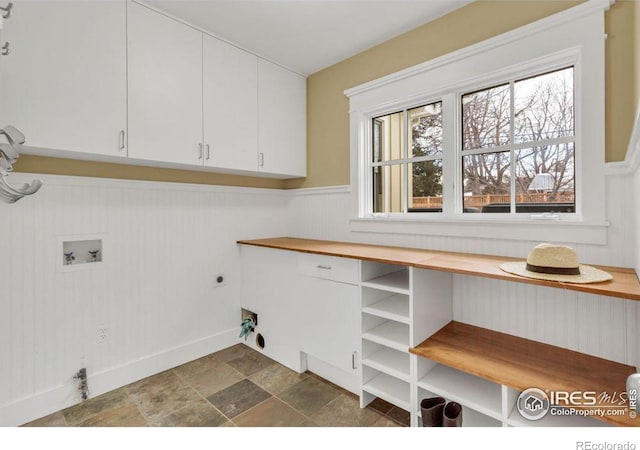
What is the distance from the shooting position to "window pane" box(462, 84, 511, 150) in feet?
6.37

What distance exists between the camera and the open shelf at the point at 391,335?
173 cm

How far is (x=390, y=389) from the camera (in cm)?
183

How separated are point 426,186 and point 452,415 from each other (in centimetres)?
145

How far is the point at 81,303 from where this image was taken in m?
2.00

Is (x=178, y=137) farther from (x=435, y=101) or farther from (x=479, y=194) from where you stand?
(x=479, y=194)

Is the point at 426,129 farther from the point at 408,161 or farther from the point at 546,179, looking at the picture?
the point at 546,179

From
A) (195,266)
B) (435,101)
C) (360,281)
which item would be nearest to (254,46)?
(435,101)

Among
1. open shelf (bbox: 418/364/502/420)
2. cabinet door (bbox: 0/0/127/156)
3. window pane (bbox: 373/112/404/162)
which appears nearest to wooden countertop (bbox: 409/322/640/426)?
open shelf (bbox: 418/364/502/420)

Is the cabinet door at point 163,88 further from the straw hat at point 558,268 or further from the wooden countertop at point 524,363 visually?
the straw hat at point 558,268

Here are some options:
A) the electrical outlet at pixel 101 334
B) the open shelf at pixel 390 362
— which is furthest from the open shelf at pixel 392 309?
the electrical outlet at pixel 101 334

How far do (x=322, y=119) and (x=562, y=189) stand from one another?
1.91 meters

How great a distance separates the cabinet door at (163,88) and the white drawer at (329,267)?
105 centimetres

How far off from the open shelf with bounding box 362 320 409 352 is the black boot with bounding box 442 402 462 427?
0.32m

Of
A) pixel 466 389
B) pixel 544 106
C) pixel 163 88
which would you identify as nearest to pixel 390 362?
pixel 466 389
